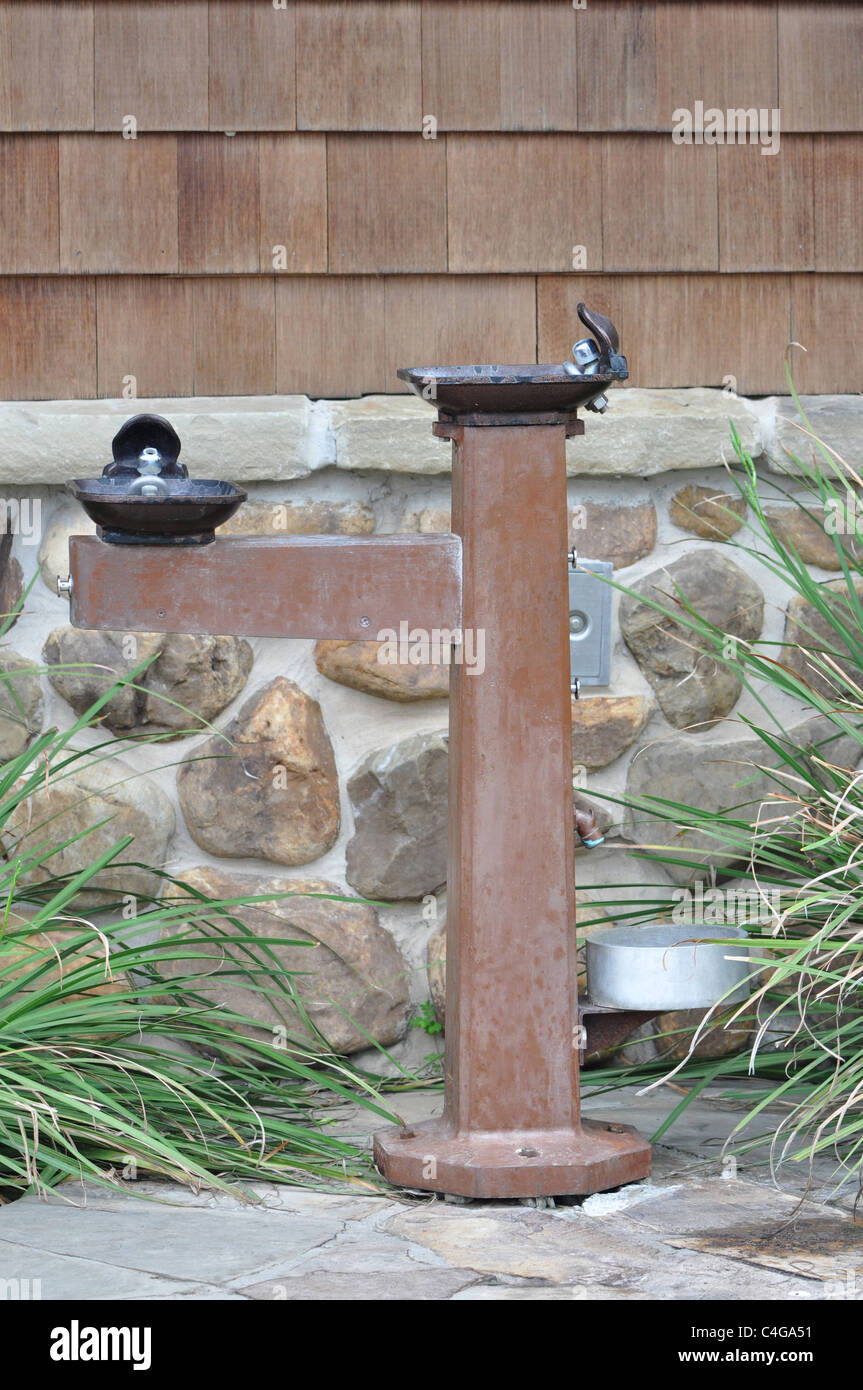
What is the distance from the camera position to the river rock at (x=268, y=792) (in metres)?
2.82

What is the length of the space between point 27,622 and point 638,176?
4.78ft

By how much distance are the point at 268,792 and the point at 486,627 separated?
2.67 feet

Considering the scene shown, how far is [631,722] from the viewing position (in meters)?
2.90

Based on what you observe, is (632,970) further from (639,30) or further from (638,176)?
(639,30)

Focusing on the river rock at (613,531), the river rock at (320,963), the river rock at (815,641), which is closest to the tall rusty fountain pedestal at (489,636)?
the river rock at (320,963)

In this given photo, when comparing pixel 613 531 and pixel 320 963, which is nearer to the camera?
pixel 320 963

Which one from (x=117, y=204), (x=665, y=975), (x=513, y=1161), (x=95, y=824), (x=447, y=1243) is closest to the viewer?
(x=447, y=1243)

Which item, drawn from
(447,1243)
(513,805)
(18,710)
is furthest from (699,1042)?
(18,710)

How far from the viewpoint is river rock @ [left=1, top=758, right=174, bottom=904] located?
2791 mm

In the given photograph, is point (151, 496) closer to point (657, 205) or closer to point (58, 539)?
point (58, 539)

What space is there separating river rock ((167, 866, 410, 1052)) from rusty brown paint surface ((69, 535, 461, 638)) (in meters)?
0.79

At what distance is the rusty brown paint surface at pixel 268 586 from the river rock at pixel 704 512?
93 cm

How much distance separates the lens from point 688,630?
290 cm

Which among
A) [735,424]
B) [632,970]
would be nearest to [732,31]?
[735,424]
